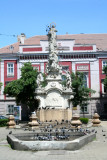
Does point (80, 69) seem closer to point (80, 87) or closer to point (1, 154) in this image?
point (80, 87)

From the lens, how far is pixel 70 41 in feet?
155

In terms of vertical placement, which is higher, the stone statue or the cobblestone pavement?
the stone statue

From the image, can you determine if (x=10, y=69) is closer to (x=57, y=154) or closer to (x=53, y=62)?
(x=53, y=62)

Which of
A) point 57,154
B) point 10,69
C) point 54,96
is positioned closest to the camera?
point 57,154

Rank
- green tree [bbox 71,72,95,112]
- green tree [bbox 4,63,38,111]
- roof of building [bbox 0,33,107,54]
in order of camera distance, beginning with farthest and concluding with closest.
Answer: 1. roof of building [bbox 0,33,107,54]
2. green tree [bbox 71,72,95,112]
3. green tree [bbox 4,63,38,111]

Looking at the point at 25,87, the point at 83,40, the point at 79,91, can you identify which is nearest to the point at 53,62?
the point at 25,87

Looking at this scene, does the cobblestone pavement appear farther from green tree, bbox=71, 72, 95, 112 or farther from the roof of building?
the roof of building

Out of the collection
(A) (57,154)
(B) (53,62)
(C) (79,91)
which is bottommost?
(A) (57,154)

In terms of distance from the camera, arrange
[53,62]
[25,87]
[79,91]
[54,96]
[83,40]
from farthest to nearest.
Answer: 1. [83,40]
2. [79,91]
3. [25,87]
4. [53,62]
5. [54,96]

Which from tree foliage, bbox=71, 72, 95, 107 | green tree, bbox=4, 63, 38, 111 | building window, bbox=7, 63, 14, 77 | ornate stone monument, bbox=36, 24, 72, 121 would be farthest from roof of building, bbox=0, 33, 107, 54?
ornate stone monument, bbox=36, 24, 72, 121

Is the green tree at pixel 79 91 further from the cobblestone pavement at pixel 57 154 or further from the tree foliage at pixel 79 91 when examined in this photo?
the cobblestone pavement at pixel 57 154

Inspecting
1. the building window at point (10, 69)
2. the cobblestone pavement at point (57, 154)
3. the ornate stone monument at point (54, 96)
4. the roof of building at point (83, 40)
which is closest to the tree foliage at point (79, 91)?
the roof of building at point (83, 40)

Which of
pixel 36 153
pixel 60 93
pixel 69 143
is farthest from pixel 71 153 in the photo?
pixel 60 93

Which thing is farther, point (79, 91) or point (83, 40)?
point (83, 40)
